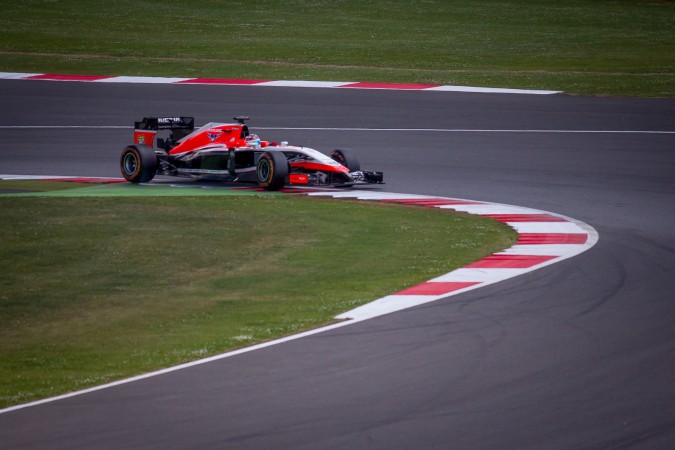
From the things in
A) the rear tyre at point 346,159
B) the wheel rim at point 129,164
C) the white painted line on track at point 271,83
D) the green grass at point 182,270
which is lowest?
the green grass at point 182,270

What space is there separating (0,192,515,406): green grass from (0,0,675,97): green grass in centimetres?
1602

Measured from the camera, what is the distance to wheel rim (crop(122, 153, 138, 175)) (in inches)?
719

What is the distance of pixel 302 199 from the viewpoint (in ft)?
54.3

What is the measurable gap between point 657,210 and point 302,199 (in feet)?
15.7

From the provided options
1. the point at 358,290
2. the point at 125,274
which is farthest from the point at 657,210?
the point at 125,274

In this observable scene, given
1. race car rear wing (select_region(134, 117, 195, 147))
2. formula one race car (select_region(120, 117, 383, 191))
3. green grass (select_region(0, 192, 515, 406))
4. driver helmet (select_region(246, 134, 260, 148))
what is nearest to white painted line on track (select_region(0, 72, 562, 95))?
race car rear wing (select_region(134, 117, 195, 147))

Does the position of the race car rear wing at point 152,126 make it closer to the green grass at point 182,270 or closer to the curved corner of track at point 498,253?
the green grass at point 182,270

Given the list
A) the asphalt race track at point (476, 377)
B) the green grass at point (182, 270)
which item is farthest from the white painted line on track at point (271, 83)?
the green grass at point (182, 270)

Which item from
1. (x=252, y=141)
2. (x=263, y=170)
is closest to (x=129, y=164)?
(x=252, y=141)

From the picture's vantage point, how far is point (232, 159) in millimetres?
17719

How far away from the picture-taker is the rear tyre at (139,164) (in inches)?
711

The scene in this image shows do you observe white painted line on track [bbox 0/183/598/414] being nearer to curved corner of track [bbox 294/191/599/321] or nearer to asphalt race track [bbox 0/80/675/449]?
curved corner of track [bbox 294/191/599/321]

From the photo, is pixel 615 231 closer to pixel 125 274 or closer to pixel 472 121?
pixel 125 274

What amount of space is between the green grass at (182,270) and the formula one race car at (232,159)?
2.34 ft
